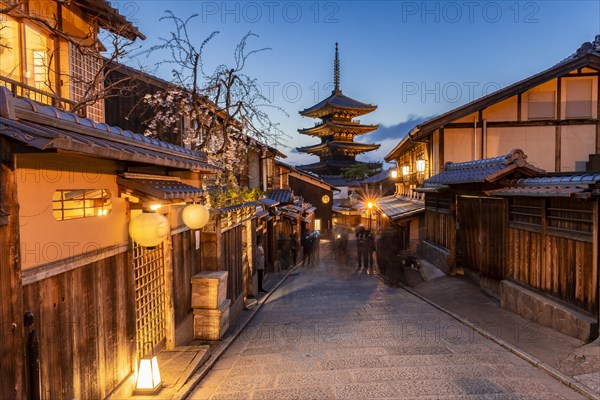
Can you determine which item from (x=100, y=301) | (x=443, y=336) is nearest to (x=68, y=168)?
(x=100, y=301)

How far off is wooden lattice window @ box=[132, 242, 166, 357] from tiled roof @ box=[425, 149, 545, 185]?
350 inches

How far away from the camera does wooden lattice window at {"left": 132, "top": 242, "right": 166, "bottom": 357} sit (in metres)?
6.78

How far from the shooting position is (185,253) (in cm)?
895

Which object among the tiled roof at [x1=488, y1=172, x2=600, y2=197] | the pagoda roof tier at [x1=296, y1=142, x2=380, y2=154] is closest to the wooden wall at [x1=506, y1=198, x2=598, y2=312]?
the tiled roof at [x1=488, y1=172, x2=600, y2=197]

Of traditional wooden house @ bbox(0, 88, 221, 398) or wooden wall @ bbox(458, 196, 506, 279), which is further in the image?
wooden wall @ bbox(458, 196, 506, 279)

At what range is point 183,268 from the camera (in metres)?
8.83

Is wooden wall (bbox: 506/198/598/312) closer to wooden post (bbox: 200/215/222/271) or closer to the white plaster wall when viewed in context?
wooden post (bbox: 200/215/222/271)

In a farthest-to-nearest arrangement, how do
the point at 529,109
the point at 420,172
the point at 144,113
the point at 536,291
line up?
1. the point at 420,172
2. the point at 529,109
3. the point at 144,113
4. the point at 536,291

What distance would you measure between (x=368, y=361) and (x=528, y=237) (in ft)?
18.7

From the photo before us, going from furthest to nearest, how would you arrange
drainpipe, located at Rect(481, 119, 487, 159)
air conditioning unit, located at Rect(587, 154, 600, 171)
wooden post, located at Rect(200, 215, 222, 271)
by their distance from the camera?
drainpipe, located at Rect(481, 119, 487, 159) < air conditioning unit, located at Rect(587, 154, 600, 171) < wooden post, located at Rect(200, 215, 222, 271)

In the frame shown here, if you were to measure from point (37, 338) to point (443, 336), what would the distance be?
7983 millimetres

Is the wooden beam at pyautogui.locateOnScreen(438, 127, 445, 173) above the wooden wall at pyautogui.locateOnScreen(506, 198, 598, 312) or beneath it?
above

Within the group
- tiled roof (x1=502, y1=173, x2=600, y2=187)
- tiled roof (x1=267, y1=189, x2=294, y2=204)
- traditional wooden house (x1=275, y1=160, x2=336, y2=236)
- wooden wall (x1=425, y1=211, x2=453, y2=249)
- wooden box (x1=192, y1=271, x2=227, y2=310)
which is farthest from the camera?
traditional wooden house (x1=275, y1=160, x2=336, y2=236)

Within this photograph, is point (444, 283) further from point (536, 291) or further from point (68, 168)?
point (68, 168)
